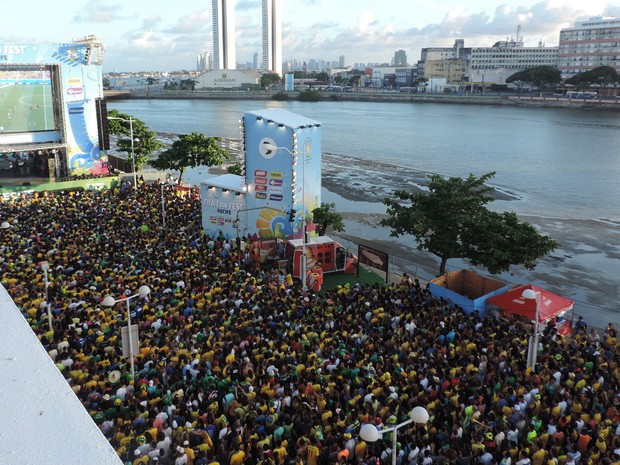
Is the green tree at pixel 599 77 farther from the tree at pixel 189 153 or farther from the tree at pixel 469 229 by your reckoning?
the tree at pixel 469 229

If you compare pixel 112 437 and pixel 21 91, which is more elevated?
pixel 21 91

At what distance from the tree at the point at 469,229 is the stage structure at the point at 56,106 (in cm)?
2489

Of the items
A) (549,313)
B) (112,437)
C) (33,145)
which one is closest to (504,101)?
(33,145)

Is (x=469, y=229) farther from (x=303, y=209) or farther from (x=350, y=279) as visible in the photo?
(x=303, y=209)

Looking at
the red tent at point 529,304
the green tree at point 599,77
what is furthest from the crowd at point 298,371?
the green tree at point 599,77

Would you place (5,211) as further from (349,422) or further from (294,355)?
(349,422)

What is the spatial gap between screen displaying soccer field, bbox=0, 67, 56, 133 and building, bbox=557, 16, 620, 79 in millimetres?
153893

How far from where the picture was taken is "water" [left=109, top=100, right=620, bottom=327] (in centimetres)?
2939

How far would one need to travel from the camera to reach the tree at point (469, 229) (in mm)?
21281

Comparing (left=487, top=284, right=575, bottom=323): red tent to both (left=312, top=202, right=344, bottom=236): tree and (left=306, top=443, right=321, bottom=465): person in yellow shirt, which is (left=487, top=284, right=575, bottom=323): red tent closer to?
(left=312, top=202, right=344, bottom=236): tree

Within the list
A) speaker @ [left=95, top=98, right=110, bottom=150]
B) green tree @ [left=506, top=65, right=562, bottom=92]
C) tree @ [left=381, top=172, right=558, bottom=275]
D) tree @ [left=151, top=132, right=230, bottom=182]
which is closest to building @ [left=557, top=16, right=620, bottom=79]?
green tree @ [left=506, top=65, right=562, bottom=92]

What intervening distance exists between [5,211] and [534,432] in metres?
25.7

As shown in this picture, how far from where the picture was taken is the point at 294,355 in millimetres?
Result: 13836

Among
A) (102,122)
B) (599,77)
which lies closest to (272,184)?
(102,122)
